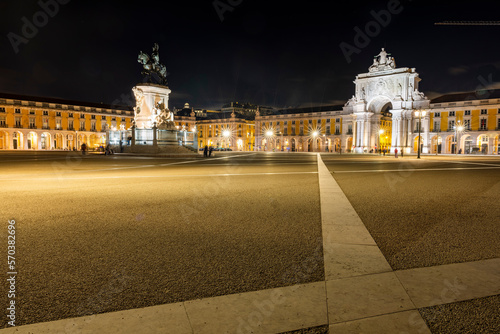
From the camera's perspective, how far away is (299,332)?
2.28 m

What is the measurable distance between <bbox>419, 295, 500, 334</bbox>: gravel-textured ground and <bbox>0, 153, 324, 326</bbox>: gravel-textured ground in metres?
1.04

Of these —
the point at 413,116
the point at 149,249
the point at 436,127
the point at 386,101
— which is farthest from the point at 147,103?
the point at 436,127

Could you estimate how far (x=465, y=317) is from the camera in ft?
8.07

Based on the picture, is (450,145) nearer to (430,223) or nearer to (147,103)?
(147,103)

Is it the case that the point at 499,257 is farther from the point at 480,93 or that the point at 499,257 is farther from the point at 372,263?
the point at 480,93

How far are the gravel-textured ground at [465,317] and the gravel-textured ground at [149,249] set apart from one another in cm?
104

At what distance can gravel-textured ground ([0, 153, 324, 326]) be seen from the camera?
281cm

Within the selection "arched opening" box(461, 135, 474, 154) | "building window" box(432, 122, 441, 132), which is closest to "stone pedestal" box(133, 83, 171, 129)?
"building window" box(432, 122, 441, 132)

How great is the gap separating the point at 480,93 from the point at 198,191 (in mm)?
77977

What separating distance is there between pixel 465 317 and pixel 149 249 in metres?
3.34

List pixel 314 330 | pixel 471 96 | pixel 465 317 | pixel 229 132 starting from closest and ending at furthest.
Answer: pixel 314 330
pixel 465 317
pixel 471 96
pixel 229 132

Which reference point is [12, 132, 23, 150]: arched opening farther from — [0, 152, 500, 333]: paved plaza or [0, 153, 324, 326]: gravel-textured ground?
[0, 152, 500, 333]: paved plaza

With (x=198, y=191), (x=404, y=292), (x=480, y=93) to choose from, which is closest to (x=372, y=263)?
(x=404, y=292)

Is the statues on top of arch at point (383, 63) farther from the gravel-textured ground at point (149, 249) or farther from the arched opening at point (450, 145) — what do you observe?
the gravel-textured ground at point (149, 249)
